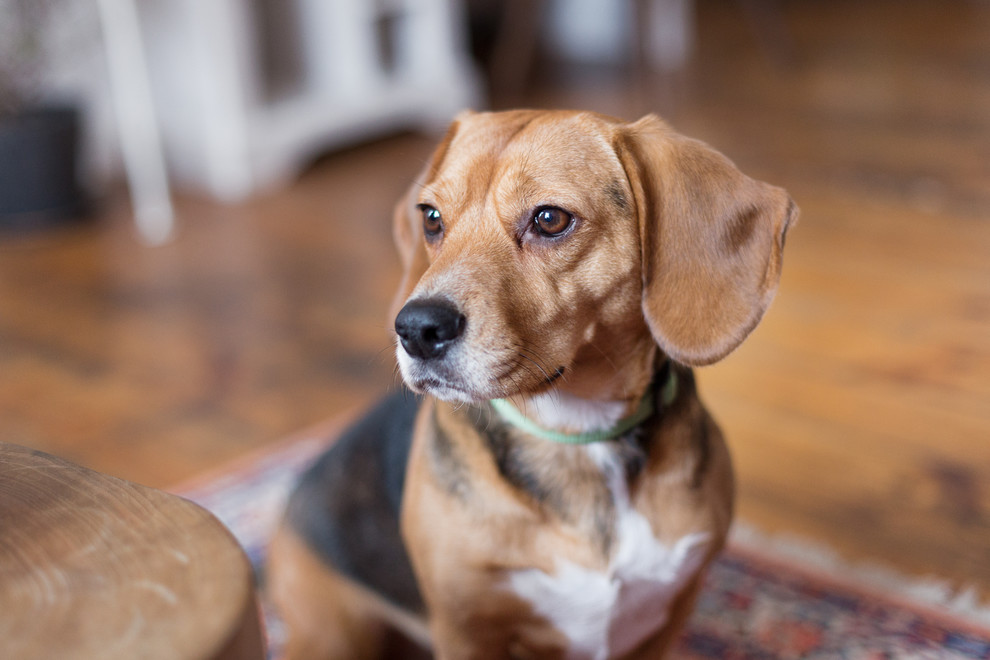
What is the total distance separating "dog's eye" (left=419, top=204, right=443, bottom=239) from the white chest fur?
14.7 inches

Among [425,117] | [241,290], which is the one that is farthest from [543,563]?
[425,117]

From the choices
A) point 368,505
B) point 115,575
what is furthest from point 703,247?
point 115,575

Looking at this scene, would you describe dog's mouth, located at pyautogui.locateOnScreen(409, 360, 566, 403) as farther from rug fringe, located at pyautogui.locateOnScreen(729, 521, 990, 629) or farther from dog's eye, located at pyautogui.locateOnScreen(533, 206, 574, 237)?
rug fringe, located at pyautogui.locateOnScreen(729, 521, 990, 629)

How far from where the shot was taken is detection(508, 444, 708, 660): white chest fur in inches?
50.8

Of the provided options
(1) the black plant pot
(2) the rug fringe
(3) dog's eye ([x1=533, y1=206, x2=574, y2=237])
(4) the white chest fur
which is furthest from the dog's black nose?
(1) the black plant pot

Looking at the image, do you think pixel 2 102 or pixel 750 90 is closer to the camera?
pixel 2 102

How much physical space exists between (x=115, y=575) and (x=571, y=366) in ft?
2.23

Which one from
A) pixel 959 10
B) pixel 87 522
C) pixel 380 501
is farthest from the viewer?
pixel 959 10

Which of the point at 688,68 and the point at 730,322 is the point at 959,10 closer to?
the point at 688,68

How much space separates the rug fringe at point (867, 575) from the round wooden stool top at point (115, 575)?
136cm

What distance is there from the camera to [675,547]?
1319 millimetres

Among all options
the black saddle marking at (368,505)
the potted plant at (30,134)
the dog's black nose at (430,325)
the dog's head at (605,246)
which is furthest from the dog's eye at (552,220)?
the potted plant at (30,134)

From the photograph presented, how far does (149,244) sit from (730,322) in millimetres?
3074

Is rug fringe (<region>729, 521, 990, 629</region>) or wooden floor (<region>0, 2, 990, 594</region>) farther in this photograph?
wooden floor (<region>0, 2, 990, 594</region>)
